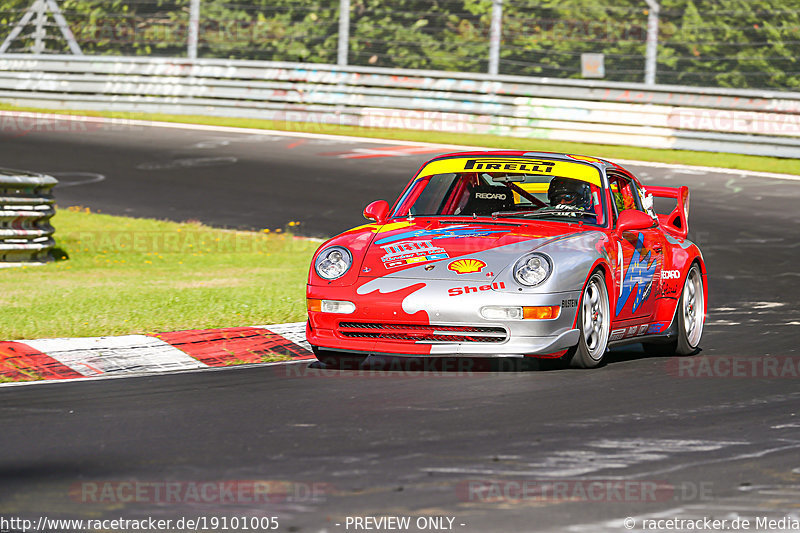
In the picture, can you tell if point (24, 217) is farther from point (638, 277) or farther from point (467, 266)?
point (638, 277)

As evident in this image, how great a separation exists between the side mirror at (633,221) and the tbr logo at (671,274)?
68 cm

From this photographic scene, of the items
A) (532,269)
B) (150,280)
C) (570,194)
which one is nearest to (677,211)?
(570,194)

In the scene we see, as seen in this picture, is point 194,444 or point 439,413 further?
point 439,413

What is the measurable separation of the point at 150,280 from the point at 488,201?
4.32 m

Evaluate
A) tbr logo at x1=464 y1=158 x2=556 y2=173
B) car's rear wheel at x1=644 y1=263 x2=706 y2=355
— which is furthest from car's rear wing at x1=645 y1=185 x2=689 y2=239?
tbr logo at x1=464 y1=158 x2=556 y2=173

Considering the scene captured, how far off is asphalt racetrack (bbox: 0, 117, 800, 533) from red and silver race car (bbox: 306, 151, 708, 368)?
0.22 m

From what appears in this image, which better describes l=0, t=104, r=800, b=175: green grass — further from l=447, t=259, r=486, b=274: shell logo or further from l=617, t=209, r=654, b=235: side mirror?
l=447, t=259, r=486, b=274: shell logo

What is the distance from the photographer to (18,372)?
8047 millimetres

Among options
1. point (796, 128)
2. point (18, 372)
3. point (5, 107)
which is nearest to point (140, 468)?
point (18, 372)

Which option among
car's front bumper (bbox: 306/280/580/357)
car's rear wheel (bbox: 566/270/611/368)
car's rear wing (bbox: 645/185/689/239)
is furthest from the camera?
car's rear wing (bbox: 645/185/689/239)

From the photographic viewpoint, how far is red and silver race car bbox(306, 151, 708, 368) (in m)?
7.92

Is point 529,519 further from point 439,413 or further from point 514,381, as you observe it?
point 514,381

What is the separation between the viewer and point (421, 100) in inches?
954

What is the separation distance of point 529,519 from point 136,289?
7358 millimetres
